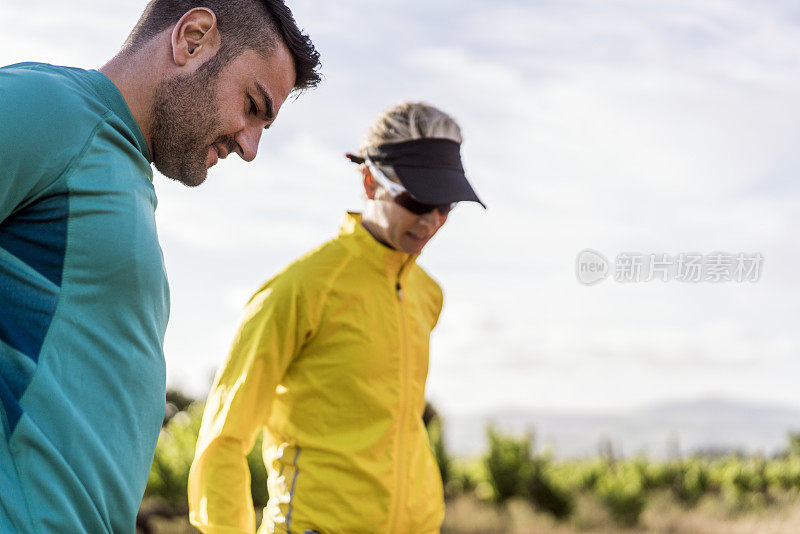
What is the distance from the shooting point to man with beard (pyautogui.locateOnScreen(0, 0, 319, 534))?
127cm

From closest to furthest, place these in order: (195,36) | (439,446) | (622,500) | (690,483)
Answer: (195,36), (439,446), (622,500), (690,483)

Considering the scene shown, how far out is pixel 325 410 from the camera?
273 cm

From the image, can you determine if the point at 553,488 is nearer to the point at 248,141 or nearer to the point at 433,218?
the point at 433,218

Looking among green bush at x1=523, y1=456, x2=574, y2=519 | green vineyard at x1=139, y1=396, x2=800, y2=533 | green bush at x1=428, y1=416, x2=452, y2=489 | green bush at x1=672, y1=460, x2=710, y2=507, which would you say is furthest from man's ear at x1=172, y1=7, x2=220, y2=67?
green bush at x1=672, y1=460, x2=710, y2=507

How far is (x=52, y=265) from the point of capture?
134 cm

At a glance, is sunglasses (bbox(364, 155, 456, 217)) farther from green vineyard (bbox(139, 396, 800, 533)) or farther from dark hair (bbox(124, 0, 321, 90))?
green vineyard (bbox(139, 396, 800, 533))

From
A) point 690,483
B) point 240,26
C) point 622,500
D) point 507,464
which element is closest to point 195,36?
point 240,26

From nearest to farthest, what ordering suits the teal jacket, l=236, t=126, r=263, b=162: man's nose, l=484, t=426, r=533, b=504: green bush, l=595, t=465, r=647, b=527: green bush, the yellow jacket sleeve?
the teal jacket, l=236, t=126, r=263, b=162: man's nose, the yellow jacket sleeve, l=484, t=426, r=533, b=504: green bush, l=595, t=465, r=647, b=527: green bush

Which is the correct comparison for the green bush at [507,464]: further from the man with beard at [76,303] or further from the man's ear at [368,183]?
the man with beard at [76,303]

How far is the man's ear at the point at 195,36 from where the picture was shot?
163 centimetres

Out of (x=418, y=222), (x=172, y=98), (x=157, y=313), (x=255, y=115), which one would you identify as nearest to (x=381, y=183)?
(x=418, y=222)

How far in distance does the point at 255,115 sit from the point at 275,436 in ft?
4.46

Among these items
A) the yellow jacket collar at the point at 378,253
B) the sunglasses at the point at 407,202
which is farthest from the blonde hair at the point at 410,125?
the yellow jacket collar at the point at 378,253

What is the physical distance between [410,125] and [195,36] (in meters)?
1.38
